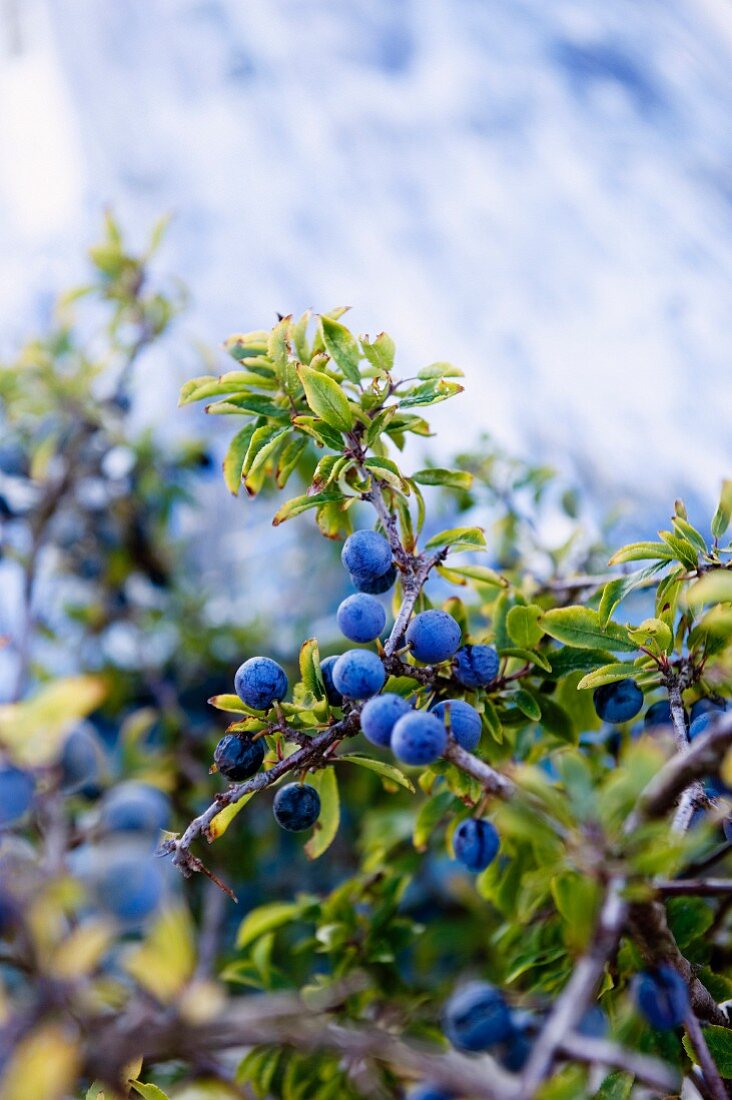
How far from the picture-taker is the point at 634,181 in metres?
1.83

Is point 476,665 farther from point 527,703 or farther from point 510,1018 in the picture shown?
point 510,1018

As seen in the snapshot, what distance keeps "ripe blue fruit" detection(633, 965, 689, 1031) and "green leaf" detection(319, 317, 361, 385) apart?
537mm

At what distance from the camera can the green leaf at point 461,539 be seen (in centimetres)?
82

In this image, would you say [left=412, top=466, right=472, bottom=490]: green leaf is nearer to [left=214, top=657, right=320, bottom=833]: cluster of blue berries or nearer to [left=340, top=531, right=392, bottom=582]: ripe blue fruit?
[left=340, top=531, right=392, bottom=582]: ripe blue fruit

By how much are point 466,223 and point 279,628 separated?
1136mm

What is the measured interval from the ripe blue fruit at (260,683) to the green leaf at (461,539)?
200 millimetres

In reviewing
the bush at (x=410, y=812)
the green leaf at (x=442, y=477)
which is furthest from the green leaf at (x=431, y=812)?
the green leaf at (x=442, y=477)

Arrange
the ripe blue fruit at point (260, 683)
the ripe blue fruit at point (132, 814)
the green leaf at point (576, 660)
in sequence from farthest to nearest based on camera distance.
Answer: the green leaf at point (576, 660) < the ripe blue fruit at point (260, 683) < the ripe blue fruit at point (132, 814)

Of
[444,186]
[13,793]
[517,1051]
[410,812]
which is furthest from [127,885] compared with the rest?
[444,186]

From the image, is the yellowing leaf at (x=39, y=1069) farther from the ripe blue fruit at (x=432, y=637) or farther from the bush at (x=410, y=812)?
the ripe blue fruit at (x=432, y=637)

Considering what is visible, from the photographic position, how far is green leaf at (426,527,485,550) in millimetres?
818

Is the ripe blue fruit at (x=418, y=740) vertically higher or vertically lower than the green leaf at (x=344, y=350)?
lower

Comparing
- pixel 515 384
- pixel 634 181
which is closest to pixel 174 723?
pixel 515 384

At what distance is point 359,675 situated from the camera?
0.68 metres
